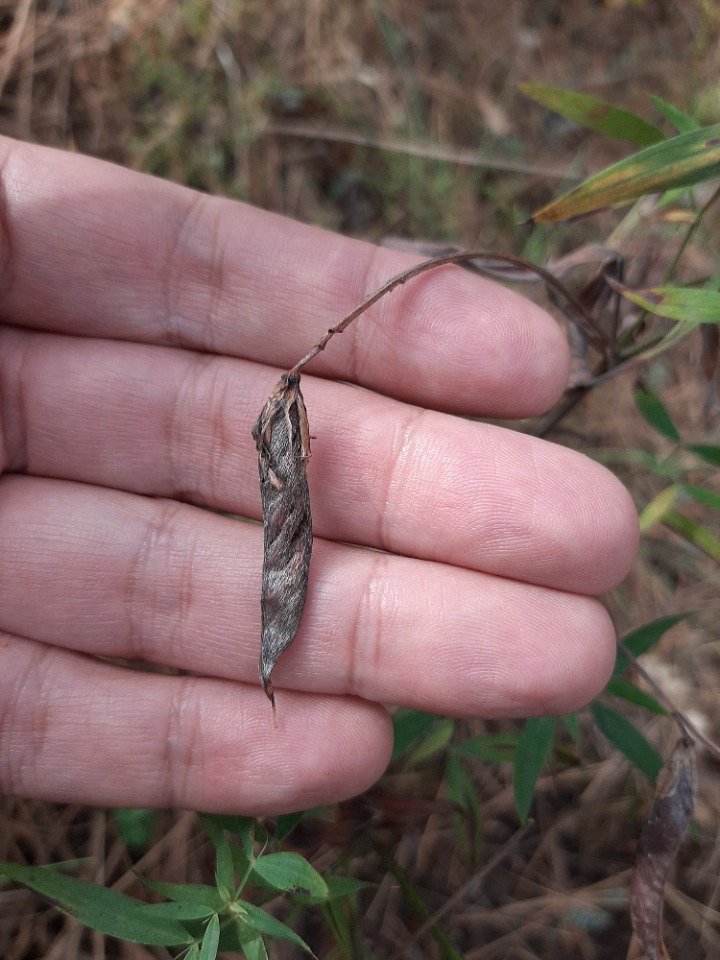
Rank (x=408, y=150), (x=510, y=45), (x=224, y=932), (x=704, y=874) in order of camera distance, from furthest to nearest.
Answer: (x=510, y=45) < (x=408, y=150) < (x=704, y=874) < (x=224, y=932)

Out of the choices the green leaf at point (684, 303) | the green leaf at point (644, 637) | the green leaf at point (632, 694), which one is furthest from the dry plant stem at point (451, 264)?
the green leaf at point (632, 694)

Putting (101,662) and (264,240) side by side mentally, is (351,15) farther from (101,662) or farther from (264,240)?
(101,662)

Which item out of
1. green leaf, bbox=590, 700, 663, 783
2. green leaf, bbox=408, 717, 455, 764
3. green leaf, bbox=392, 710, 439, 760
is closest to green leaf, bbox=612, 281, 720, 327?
green leaf, bbox=590, 700, 663, 783

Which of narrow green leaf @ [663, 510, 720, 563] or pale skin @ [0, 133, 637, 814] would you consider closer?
pale skin @ [0, 133, 637, 814]

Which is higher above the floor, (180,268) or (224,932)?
(180,268)

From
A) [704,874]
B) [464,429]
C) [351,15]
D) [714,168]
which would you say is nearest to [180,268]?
[464,429]

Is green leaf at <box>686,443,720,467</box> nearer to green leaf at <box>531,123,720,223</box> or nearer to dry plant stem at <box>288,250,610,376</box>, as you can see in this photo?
dry plant stem at <box>288,250,610,376</box>

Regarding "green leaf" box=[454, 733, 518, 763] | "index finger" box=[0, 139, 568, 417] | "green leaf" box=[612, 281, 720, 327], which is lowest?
"green leaf" box=[454, 733, 518, 763]

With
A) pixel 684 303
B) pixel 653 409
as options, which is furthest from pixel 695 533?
pixel 684 303
